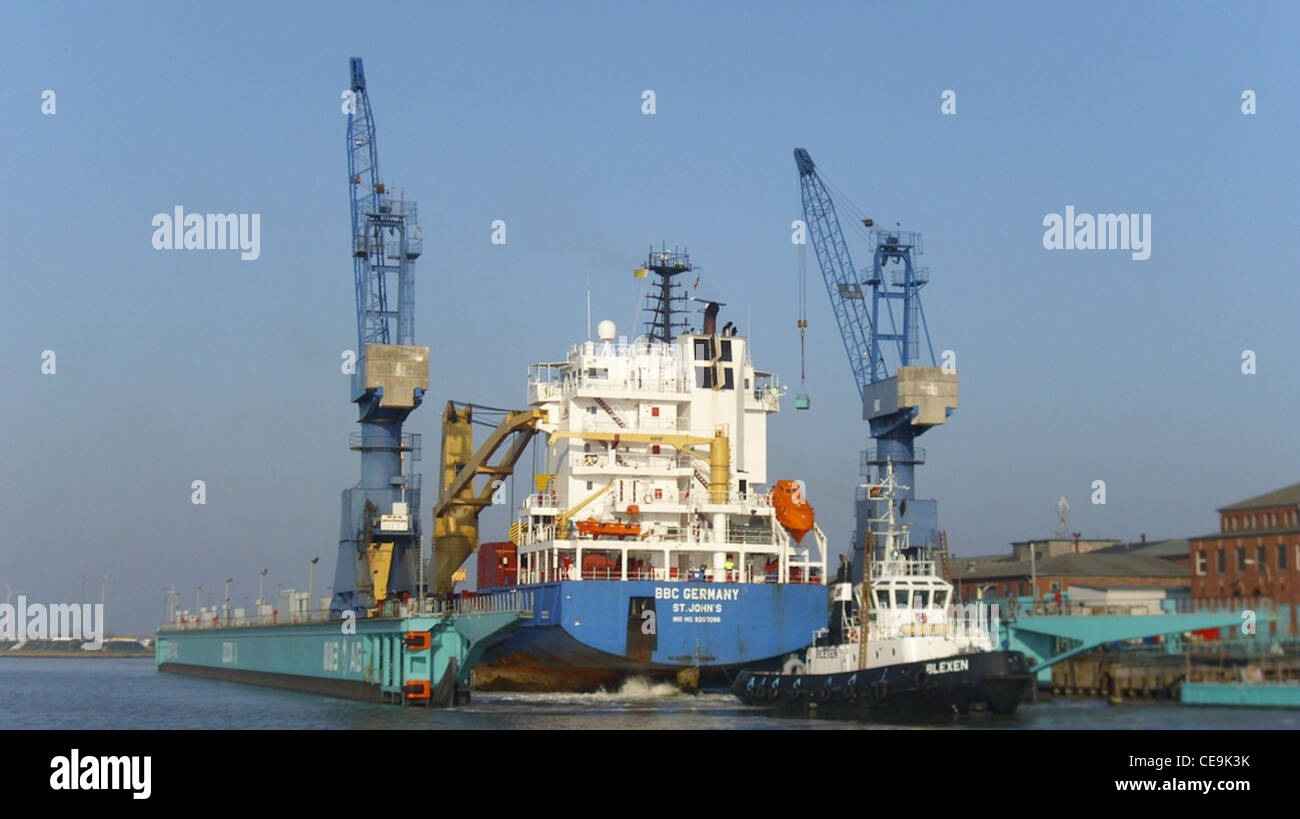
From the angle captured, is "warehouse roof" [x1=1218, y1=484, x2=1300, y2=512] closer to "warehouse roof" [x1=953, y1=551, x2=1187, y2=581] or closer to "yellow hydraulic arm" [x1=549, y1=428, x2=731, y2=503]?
"warehouse roof" [x1=953, y1=551, x2=1187, y2=581]

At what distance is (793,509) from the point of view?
59.5 meters

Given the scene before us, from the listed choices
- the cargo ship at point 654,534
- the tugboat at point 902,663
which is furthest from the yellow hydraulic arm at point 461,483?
the tugboat at point 902,663

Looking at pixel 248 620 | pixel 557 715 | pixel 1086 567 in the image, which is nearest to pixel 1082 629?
pixel 1086 567

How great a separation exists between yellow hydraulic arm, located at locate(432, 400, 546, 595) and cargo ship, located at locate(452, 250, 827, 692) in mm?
626

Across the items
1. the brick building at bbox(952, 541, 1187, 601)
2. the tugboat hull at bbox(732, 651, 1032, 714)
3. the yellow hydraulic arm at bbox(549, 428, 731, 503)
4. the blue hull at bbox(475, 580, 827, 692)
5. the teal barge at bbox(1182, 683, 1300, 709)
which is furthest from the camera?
the yellow hydraulic arm at bbox(549, 428, 731, 503)

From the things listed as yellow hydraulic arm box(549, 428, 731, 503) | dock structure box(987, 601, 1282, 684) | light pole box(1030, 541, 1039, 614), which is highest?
yellow hydraulic arm box(549, 428, 731, 503)

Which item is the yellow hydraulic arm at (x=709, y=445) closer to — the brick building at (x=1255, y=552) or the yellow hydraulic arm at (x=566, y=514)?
the yellow hydraulic arm at (x=566, y=514)

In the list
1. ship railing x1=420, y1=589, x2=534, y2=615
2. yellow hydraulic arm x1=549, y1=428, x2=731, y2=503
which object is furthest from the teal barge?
ship railing x1=420, y1=589, x2=534, y2=615

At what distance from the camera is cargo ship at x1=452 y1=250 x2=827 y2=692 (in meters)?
54.7

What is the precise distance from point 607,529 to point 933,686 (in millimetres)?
18029
